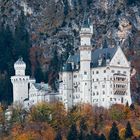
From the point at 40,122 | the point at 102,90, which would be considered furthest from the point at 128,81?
the point at 40,122

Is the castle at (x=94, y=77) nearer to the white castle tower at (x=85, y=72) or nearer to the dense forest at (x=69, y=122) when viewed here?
the white castle tower at (x=85, y=72)

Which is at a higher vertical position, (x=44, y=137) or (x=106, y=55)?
(x=106, y=55)

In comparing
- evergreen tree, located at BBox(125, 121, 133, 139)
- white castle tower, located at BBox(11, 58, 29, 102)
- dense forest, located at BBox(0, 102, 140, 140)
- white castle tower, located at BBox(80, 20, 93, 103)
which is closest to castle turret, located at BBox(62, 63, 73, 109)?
white castle tower, located at BBox(80, 20, 93, 103)

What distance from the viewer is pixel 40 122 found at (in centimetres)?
17550

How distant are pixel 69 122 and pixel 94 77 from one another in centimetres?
1069

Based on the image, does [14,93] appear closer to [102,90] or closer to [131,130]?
[102,90]

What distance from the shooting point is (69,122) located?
17538 centimetres

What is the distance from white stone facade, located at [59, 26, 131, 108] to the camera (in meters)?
182

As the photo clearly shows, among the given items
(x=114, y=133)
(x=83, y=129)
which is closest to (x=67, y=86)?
(x=83, y=129)

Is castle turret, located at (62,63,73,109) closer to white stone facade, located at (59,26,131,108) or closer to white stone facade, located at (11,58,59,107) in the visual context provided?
→ white stone facade, located at (59,26,131,108)

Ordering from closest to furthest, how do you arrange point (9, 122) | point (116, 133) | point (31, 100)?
point (116, 133) → point (9, 122) → point (31, 100)

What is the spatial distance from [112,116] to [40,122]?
950cm

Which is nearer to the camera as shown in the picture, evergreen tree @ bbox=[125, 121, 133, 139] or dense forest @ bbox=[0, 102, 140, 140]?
evergreen tree @ bbox=[125, 121, 133, 139]

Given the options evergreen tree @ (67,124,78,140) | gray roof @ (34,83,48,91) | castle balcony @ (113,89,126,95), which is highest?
gray roof @ (34,83,48,91)
